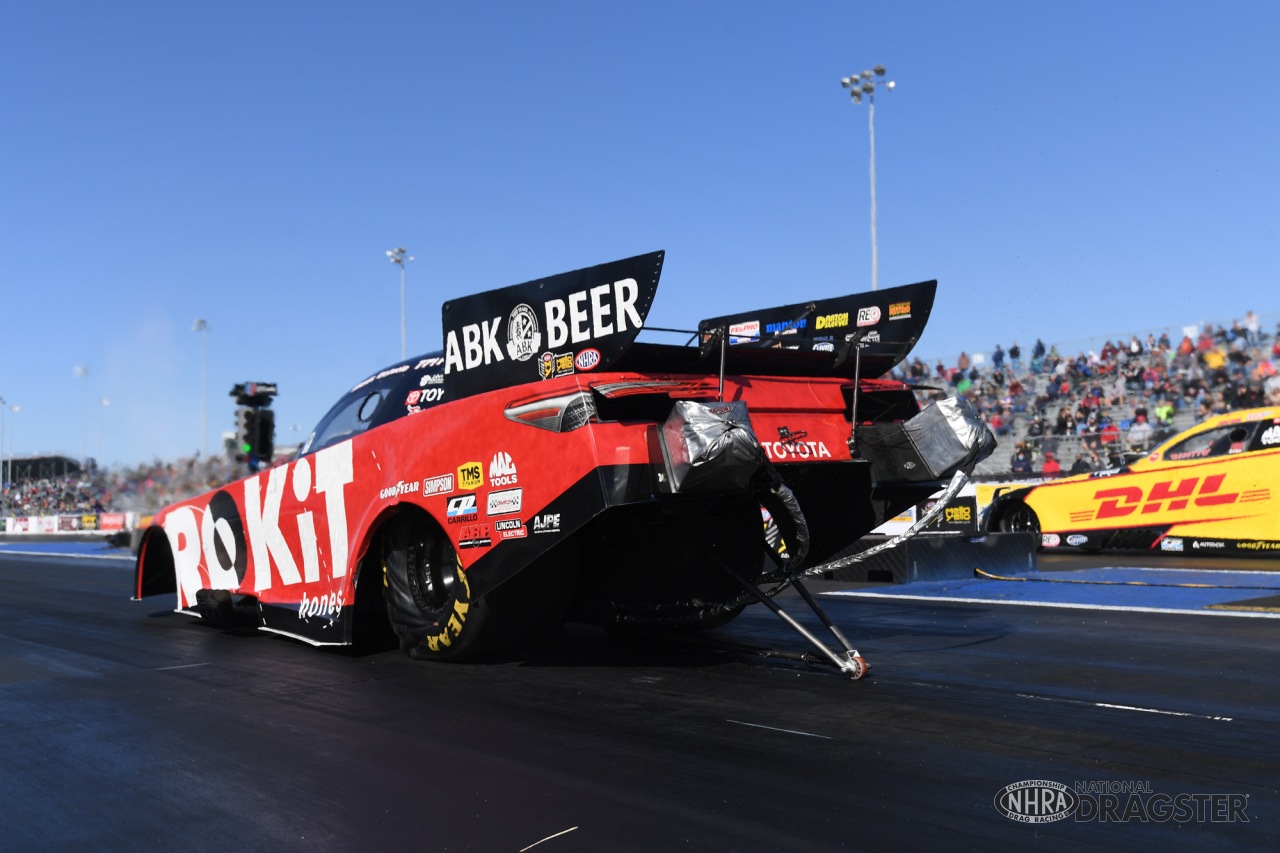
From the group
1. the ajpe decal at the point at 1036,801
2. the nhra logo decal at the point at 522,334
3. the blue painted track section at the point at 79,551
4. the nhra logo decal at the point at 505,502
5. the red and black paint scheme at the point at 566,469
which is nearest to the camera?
the ajpe decal at the point at 1036,801

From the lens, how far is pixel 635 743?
484 centimetres

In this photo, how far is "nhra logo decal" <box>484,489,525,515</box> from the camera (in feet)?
19.8

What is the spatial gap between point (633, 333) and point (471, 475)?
4.83 feet

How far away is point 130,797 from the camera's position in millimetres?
4250

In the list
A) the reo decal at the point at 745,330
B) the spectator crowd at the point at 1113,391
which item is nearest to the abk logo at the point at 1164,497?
the spectator crowd at the point at 1113,391

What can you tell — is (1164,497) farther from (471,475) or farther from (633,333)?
(633,333)

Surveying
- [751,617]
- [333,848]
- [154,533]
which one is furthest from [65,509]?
[333,848]

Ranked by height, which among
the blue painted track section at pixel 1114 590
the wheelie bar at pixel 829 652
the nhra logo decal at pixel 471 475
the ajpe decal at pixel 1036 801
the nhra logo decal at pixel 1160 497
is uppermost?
the nhra logo decal at pixel 471 475

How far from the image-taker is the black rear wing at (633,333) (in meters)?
5.67

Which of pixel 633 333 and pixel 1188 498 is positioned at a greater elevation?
pixel 633 333

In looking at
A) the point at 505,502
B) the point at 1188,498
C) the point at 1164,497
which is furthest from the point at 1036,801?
the point at 1164,497

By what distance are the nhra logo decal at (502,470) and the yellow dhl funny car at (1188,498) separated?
11541 millimetres

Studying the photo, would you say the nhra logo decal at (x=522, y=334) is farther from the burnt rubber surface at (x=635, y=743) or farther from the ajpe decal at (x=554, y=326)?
the burnt rubber surface at (x=635, y=743)

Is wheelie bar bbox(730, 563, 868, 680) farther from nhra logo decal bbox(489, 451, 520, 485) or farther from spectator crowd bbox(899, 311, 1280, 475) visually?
spectator crowd bbox(899, 311, 1280, 475)
